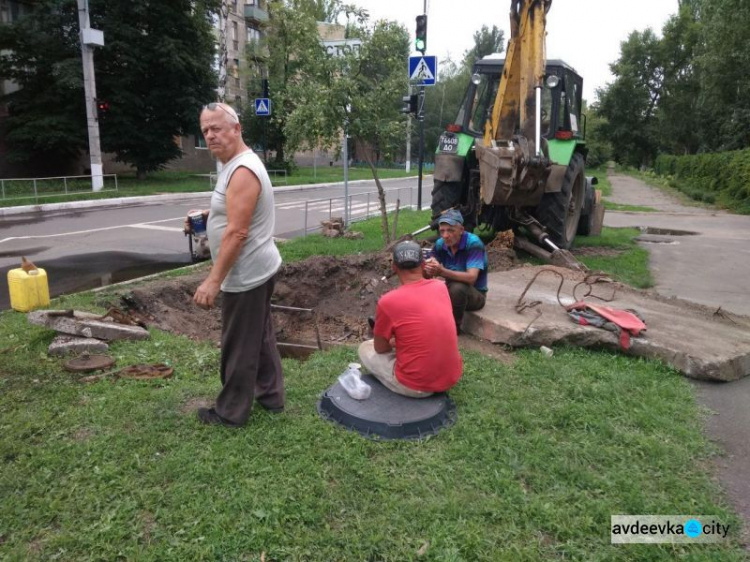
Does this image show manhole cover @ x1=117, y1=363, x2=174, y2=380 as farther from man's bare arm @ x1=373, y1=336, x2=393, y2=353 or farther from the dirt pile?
man's bare arm @ x1=373, y1=336, x2=393, y2=353

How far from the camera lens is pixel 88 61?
18.8m

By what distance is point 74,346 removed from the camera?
4.66 meters

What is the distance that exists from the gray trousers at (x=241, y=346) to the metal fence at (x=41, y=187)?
16.6 meters

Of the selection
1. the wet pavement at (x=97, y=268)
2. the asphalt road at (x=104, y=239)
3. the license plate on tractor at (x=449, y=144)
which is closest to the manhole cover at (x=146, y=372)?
the asphalt road at (x=104, y=239)

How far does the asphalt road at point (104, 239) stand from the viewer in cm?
836

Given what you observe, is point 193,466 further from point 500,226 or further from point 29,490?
point 500,226

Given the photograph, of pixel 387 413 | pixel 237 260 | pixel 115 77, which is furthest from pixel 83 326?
pixel 115 77

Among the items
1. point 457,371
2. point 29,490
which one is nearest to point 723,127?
point 457,371

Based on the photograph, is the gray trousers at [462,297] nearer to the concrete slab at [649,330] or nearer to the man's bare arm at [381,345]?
the concrete slab at [649,330]

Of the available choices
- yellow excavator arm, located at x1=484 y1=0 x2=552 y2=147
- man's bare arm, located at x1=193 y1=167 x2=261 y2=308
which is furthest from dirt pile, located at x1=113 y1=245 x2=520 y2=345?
man's bare arm, located at x1=193 y1=167 x2=261 y2=308

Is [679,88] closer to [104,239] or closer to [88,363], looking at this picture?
[104,239]

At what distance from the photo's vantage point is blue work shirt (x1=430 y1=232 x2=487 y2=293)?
191 inches

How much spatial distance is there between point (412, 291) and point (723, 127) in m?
36.4

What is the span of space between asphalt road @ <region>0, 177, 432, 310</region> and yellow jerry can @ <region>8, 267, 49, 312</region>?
2.20ft
